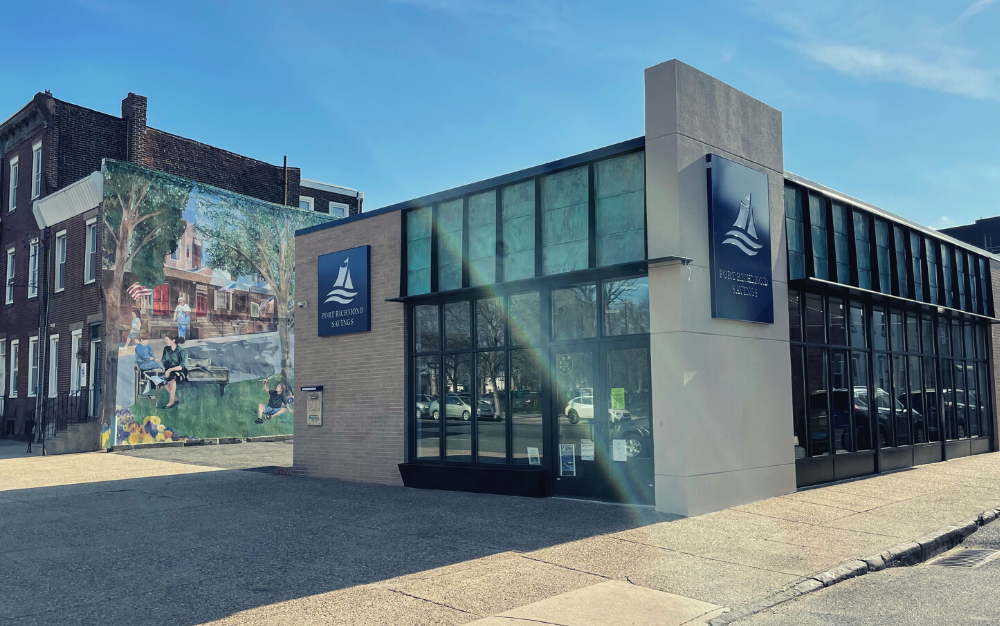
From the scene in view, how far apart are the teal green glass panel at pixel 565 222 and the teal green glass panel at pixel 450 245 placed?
186cm

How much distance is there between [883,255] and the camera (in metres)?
16.2

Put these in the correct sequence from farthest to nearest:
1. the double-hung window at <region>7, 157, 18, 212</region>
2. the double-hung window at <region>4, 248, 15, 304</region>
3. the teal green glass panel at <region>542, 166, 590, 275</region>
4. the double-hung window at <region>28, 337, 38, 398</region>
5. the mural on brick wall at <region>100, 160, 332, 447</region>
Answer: the double-hung window at <region>4, 248, 15, 304</region> → the double-hung window at <region>7, 157, 18, 212</region> → the double-hung window at <region>28, 337, 38, 398</region> → the mural on brick wall at <region>100, 160, 332, 447</region> → the teal green glass panel at <region>542, 166, 590, 275</region>

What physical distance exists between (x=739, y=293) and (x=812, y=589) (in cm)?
571

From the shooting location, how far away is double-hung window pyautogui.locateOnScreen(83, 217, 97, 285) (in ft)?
81.0

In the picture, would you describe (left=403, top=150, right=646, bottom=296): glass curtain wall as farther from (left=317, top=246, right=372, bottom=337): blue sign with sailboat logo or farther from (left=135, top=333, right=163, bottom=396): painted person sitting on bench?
(left=135, top=333, right=163, bottom=396): painted person sitting on bench

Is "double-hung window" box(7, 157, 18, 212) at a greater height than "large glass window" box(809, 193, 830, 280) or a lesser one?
greater

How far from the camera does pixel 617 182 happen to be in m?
12.1

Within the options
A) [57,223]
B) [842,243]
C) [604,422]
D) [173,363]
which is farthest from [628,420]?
[57,223]

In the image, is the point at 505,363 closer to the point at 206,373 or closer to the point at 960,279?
the point at 960,279

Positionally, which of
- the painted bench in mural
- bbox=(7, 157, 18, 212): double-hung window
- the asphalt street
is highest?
bbox=(7, 157, 18, 212): double-hung window

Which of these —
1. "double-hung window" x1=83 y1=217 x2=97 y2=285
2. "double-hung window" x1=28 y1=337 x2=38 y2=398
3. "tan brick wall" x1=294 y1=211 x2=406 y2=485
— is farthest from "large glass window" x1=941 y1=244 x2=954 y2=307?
"double-hung window" x1=28 y1=337 x2=38 y2=398

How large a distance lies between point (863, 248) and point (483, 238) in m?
7.60

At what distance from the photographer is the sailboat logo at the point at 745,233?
39.2 feet

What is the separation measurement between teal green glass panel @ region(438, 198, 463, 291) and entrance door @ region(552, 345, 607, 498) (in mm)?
2549
